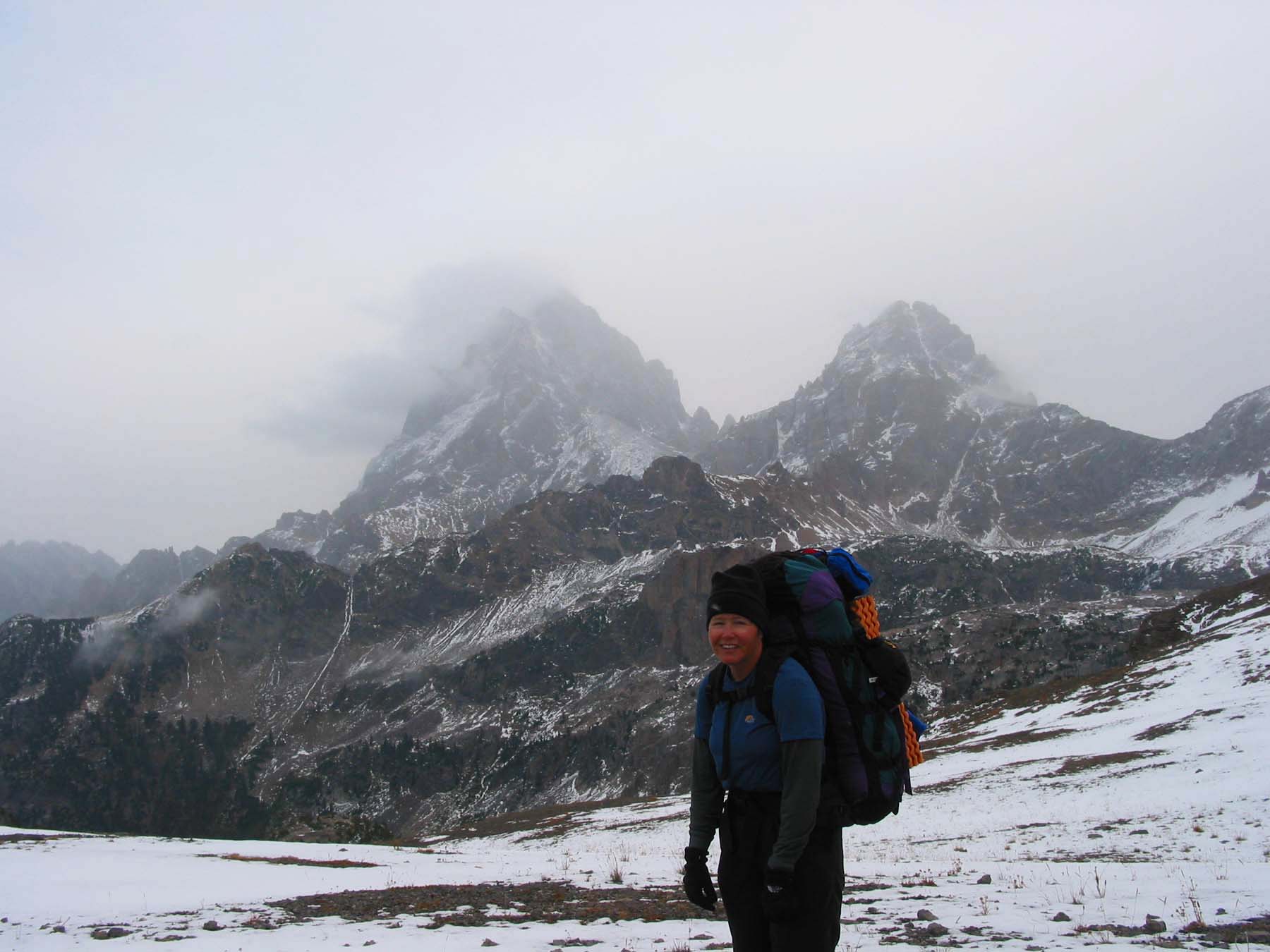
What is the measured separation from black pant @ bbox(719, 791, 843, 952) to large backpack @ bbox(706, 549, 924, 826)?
27 cm

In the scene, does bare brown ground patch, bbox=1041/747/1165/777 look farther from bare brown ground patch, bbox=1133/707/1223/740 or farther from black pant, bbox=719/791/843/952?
black pant, bbox=719/791/843/952

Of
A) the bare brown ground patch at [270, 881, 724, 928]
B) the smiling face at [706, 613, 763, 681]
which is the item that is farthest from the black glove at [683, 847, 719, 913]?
the bare brown ground patch at [270, 881, 724, 928]

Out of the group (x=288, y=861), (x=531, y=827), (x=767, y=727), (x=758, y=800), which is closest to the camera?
(x=767, y=727)

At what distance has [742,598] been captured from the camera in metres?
6.07

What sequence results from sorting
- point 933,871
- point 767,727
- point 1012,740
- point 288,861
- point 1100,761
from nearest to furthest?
point 767,727, point 933,871, point 288,861, point 1100,761, point 1012,740

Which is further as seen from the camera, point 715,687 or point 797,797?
point 715,687

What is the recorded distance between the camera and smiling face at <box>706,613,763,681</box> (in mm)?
6051

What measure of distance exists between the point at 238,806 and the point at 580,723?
85.3m

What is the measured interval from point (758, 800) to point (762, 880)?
0.60 metres

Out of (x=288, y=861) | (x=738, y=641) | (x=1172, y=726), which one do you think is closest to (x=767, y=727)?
(x=738, y=641)

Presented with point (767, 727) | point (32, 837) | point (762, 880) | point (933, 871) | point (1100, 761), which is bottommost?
point (1100, 761)

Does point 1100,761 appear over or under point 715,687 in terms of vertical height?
under

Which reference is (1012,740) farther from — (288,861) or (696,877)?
(696,877)

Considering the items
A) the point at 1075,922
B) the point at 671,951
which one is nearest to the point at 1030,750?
the point at 1075,922
